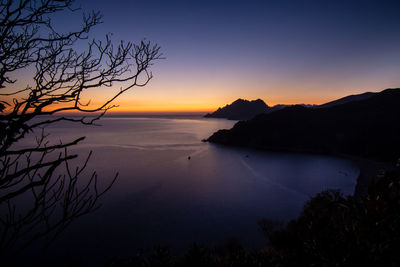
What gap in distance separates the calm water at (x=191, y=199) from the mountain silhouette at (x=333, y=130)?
12267mm

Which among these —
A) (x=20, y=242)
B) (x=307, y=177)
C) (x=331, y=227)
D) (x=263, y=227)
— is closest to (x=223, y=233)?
(x=263, y=227)

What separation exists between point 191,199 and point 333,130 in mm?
74340

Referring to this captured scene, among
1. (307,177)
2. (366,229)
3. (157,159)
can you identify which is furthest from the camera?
(157,159)

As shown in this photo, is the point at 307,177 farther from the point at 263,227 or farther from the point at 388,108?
the point at 388,108

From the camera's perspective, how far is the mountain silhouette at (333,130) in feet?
218

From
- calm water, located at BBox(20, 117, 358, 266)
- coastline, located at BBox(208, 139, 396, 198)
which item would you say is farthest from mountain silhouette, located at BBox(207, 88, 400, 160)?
calm water, located at BBox(20, 117, 358, 266)

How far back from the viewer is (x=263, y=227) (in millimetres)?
24156

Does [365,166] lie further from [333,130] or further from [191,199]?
[191,199]

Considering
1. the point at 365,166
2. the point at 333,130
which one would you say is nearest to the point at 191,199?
the point at 365,166

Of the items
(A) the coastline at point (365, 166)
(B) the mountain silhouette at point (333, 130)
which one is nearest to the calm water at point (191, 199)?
(A) the coastline at point (365, 166)

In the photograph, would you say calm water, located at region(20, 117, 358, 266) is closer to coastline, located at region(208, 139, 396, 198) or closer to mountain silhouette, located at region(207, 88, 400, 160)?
coastline, located at region(208, 139, 396, 198)

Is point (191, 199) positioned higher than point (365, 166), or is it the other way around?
point (365, 166)

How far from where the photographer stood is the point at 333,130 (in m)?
80.8

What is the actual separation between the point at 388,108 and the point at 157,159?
10060 centimetres
